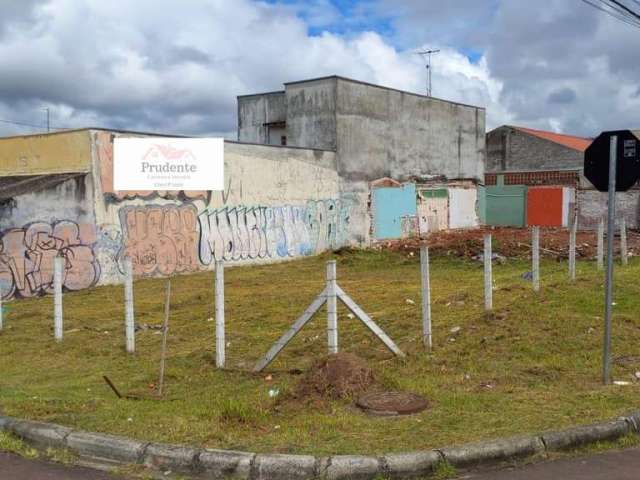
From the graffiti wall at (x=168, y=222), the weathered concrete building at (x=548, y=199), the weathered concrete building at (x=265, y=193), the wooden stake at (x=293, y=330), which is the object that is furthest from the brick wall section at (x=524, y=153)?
the wooden stake at (x=293, y=330)

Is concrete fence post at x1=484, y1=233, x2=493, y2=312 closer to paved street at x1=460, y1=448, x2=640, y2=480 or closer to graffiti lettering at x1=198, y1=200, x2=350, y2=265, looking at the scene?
paved street at x1=460, y1=448, x2=640, y2=480

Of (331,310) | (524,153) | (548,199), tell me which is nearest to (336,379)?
(331,310)

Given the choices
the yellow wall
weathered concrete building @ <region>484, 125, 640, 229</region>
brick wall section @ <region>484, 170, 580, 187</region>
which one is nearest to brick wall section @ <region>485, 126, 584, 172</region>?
weathered concrete building @ <region>484, 125, 640, 229</region>

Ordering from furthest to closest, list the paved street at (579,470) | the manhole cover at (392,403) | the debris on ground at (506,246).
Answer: the debris on ground at (506,246) → the manhole cover at (392,403) → the paved street at (579,470)

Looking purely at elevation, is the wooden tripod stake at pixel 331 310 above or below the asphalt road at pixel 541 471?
above

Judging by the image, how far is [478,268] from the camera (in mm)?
20500

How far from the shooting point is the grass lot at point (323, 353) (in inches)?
229

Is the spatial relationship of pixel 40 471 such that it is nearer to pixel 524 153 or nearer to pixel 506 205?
pixel 506 205

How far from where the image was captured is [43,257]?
17391 millimetres

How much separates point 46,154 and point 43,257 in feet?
12.0

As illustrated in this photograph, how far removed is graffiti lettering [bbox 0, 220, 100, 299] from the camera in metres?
16.8

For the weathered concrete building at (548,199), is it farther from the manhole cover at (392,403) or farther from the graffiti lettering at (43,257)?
the manhole cover at (392,403)

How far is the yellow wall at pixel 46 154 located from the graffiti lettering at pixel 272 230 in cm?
419

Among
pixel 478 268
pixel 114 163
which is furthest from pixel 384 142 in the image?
pixel 114 163
